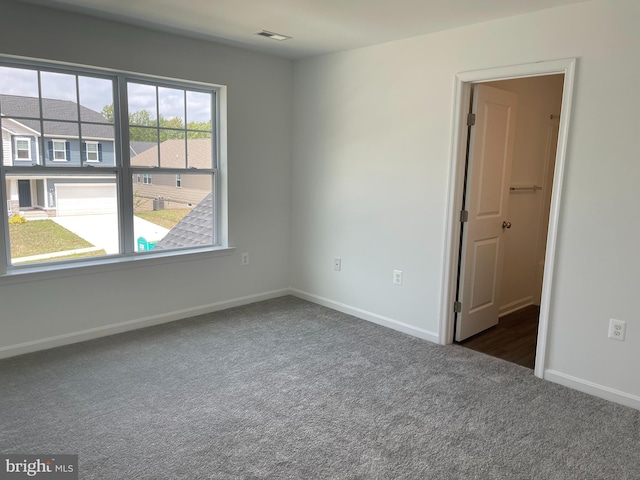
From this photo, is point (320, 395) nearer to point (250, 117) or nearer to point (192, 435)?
point (192, 435)

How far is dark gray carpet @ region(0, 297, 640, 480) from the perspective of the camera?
222cm

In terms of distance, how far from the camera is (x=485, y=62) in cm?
328

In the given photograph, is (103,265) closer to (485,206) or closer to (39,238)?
(39,238)

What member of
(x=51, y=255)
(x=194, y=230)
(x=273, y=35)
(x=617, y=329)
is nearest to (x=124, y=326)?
(x=51, y=255)

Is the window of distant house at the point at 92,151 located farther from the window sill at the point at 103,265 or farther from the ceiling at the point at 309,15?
the ceiling at the point at 309,15

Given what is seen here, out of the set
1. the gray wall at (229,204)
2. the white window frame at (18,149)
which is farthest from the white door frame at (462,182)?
the white window frame at (18,149)

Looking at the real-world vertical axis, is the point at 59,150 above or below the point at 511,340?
above

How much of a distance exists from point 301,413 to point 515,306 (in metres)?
2.97

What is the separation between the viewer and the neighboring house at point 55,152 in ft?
10.7

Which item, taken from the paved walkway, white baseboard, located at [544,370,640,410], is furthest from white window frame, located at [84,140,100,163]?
white baseboard, located at [544,370,640,410]

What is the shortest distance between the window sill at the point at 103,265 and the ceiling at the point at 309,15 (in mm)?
1858

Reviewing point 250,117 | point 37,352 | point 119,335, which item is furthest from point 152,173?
point 37,352

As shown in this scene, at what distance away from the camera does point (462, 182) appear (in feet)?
11.8

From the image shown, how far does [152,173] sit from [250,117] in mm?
1105
